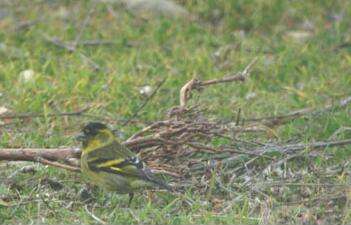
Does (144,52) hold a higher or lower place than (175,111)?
lower

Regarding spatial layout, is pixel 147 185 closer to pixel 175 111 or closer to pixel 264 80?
pixel 175 111

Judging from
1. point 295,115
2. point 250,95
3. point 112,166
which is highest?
point 112,166

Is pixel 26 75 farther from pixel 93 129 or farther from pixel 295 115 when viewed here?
pixel 93 129

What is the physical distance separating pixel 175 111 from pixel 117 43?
299cm

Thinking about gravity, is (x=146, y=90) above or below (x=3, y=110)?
below

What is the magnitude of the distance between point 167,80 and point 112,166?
2737mm

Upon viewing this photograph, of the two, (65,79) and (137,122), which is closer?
(137,122)

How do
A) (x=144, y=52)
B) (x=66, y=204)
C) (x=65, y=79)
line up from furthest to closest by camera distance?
1. (x=144, y=52)
2. (x=65, y=79)
3. (x=66, y=204)

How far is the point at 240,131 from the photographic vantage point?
304 inches

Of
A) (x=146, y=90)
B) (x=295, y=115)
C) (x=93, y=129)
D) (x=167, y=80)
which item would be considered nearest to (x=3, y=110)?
(x=146, y=90)

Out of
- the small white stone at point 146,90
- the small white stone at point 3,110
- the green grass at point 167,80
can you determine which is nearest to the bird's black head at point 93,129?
the green grass at point 167,80

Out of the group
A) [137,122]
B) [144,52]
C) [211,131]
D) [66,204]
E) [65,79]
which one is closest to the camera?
[66,204]

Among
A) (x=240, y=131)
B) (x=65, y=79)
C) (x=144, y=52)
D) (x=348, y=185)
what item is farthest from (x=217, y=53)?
(x=348, y=185)

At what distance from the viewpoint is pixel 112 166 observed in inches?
265
